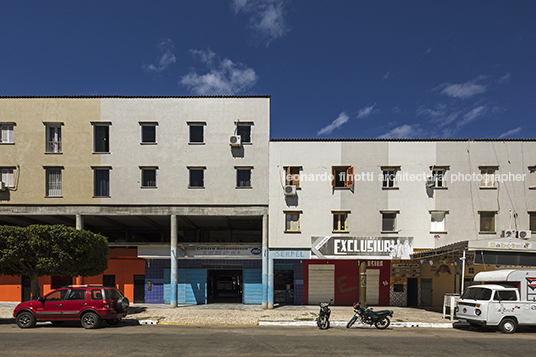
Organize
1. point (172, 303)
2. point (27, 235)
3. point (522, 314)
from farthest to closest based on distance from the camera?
point (172, 303)
point (27, 235)
point (522, 314)

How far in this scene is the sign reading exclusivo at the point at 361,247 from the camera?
21.6 metres

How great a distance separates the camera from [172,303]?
71.9 feet

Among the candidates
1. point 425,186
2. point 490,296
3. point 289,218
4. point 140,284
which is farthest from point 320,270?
point 140,284

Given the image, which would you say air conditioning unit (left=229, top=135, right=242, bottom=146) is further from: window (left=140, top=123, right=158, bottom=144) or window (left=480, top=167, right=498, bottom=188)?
window (left=480, top=167, right=498, bottom=188)

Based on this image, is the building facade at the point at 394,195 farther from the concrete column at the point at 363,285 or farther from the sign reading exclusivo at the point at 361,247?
the concrete column at the point at 363,285

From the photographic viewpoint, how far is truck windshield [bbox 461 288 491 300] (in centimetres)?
1535

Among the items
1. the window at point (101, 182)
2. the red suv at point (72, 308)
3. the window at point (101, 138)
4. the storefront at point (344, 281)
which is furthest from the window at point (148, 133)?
the storefront at point (344, 281)

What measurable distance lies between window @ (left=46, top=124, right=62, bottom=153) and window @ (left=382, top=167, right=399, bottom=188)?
74.8ft

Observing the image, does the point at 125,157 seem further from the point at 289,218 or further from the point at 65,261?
the point at 289,218

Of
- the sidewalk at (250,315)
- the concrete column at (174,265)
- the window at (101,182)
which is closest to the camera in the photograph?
the sidewalk at (250,315)

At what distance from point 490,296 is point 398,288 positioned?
8.88 m

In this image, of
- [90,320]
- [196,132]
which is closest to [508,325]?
[90,320]

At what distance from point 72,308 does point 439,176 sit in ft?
75.1

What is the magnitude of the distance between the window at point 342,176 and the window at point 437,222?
5.93 meters
